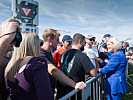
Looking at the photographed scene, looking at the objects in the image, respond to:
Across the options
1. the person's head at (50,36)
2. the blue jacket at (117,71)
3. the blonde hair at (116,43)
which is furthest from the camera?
the blonde hair at (116,43)

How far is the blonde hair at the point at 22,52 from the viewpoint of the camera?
1113mm

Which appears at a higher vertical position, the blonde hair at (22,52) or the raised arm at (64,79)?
the blonde hair at (22,52)

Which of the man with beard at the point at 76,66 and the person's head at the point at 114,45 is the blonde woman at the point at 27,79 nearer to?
the man with beard at the point at 76,66

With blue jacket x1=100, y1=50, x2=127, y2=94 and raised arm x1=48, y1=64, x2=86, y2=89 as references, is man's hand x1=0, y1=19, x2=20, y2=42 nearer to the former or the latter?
raised arm x1=48, y1=64, x2=86, y2=89

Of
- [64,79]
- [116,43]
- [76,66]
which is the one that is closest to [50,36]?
[76,66]

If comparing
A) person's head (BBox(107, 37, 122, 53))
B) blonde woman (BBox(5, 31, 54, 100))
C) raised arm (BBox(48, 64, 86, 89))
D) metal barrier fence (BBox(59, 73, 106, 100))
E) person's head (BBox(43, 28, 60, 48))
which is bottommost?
metal barrier fence (BBox(59, 73, 106, 100))

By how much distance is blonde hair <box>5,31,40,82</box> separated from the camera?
1.11 meters

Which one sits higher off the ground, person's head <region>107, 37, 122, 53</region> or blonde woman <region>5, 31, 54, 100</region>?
person's head <region>107, 37, 122, 53</region>

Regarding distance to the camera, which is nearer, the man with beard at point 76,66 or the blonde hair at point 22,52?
the blonde hair at point 22,52

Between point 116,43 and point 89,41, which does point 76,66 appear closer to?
Answer: point 116,43

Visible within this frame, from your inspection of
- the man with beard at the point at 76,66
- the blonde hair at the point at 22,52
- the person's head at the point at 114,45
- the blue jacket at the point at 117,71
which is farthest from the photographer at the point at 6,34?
→ the person's head at the point at 114,45

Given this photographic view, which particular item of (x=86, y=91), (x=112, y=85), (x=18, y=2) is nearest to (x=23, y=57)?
(x=86, y=91)

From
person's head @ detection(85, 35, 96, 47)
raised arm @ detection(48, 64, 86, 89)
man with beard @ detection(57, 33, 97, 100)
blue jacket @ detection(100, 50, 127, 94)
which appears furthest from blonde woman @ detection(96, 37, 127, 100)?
person's head @ detection(85, 35, 96, 47)

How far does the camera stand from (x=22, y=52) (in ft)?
4.00
